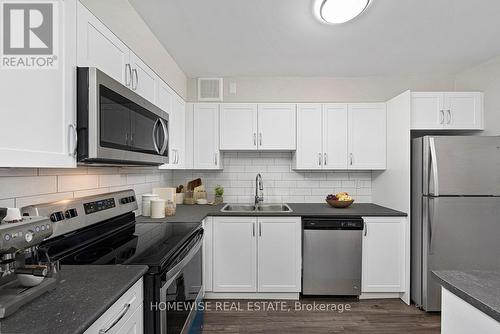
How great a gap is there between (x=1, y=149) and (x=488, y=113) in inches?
149

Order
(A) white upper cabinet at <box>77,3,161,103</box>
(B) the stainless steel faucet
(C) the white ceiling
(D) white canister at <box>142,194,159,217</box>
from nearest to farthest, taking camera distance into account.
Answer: (A) white upper cabinet at <box>77,3,161,103</box>, (C) the white ceiling, (D) white canister at <box>142,194,159,217</box>, (B) the stainless steel faucet

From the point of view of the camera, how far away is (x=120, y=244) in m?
1.64

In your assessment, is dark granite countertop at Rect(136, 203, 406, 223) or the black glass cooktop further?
dark granite countertop at Rect(136, 203, 406, 223)

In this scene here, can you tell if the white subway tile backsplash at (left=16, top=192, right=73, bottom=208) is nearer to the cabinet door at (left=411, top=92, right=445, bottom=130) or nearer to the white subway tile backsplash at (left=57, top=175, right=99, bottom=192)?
the white subway tile backsplash at (left=57, top=175, right=99, bottom=192)

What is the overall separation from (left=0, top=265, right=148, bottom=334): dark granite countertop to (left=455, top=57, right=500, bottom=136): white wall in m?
3.40

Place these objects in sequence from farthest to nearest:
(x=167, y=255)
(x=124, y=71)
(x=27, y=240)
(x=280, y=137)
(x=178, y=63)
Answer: (x=280, y=137) < (x=178, y=63) < (x=124, y=71) < (x=167, y=255) < (x=27, y=240)

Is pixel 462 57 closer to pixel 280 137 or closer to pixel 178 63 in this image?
pixel 280 137

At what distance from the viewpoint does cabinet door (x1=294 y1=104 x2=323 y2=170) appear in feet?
10.8

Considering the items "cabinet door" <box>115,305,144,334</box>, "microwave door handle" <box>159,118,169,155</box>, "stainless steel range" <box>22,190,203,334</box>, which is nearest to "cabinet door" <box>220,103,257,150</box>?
"microwave door handle" <box>159,118,169,155</box>

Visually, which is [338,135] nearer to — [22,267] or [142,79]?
[142,79]

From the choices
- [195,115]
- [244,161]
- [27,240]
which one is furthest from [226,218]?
[27,240]

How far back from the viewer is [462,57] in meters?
2.91

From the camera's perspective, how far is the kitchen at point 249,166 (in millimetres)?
1072

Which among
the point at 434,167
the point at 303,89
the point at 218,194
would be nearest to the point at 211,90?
the point at 303,89
